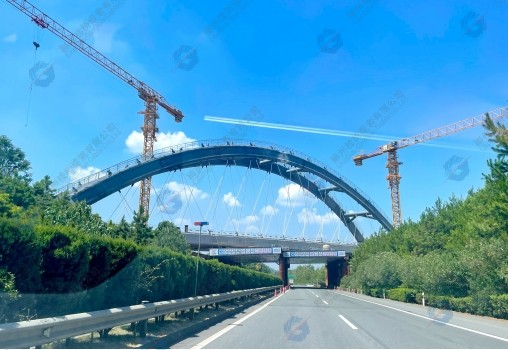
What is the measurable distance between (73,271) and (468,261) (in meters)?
→ 20.2

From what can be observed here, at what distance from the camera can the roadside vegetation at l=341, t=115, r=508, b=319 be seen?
20875 millimetres

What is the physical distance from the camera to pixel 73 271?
8750 mm

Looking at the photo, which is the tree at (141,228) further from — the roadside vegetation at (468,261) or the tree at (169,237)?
the roadside vegetation at (468,261)

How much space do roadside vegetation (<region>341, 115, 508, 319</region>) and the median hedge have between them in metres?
15.9

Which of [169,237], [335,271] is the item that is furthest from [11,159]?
[335,271]

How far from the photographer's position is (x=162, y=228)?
52.6 metres

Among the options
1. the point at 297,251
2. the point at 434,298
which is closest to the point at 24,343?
the point at 434,298

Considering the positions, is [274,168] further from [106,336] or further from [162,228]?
[106,336]

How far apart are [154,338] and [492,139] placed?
62.4ft
